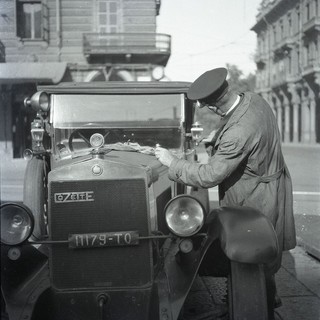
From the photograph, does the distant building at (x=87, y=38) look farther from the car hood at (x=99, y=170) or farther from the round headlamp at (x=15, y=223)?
the car hood at (x=99, y=170)

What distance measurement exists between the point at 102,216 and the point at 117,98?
5.07 feet

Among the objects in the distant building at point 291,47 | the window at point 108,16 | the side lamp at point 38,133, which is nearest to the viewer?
the side lamp at point 38,133

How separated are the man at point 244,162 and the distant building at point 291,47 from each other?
92cm

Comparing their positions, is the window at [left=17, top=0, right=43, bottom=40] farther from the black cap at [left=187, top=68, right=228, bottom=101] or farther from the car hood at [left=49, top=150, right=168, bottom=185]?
the car hood at [left=49, top=150, right=168, bottom=185]

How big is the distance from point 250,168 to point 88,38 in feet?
45.5

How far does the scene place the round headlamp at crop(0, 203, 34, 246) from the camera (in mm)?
2445

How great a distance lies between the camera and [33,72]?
13.9 m

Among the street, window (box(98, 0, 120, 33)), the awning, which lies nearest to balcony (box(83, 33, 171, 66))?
window (box(98, 0, 120, 33))

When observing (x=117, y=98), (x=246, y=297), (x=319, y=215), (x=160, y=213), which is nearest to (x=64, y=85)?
(x=117, y=98)

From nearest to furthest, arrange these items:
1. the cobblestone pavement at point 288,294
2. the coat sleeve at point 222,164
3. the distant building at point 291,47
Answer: the coat sleeve at point 222,164 → the cobblestone pavement at point 288,294 → the distant building at point 291,47

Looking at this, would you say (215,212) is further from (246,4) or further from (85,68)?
(85,68)

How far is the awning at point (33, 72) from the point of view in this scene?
13.3 metres

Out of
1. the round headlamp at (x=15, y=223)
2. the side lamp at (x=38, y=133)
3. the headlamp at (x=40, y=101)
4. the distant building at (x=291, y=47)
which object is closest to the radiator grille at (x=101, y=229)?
the round headlamp at (x=15, y=223)

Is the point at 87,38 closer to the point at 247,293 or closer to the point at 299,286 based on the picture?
the point at 299,286
